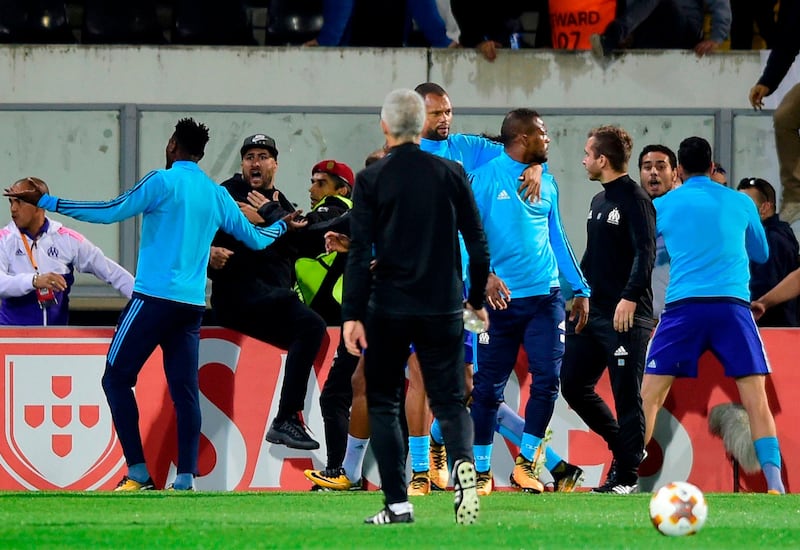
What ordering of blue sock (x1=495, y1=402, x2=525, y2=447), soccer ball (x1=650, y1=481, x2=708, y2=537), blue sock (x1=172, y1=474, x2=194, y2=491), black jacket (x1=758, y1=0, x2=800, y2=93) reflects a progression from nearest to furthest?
soccer ball (x1=650, y1=481, x2=708, y2=537), black jacket (x1=758, y1=0, x2=800, y2=93), blue sock (x1=172, y1=474, x2=194, y2=491), blue sock (x1=495, y1=402, x2=525, y2=447)

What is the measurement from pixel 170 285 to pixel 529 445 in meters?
2.40

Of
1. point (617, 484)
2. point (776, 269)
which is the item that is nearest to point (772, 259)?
point (776, 269)

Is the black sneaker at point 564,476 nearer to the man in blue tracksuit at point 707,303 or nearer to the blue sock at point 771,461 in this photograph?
the man in blue tracksuit at point 707,303

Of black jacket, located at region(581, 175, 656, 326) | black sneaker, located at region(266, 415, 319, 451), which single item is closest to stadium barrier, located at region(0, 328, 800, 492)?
black sneaker, located at region(266, 415, 319, 451)

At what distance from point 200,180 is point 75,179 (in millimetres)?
3624

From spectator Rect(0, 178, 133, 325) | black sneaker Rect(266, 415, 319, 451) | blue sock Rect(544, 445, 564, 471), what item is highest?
spectator Rect(0, 178, 133, 325)

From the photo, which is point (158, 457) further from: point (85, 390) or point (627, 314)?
point (627, 314)

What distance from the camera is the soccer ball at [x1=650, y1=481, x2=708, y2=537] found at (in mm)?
7344

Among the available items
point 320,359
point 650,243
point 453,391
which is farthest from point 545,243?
point 453,391

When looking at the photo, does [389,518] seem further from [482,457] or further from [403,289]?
[482,457]

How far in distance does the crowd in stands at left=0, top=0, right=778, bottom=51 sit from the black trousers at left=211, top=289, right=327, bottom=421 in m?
4.09

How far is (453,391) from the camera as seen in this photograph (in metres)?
7.65

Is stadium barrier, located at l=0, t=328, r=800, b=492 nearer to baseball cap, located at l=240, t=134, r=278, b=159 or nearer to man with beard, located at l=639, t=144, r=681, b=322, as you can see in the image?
man with beard, located at l=639, t=144, r=681, b=322

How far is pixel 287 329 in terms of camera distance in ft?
35.9
